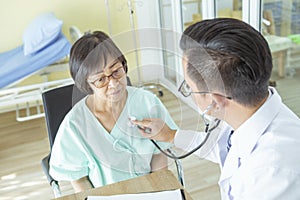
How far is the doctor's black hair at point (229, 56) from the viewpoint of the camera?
2.80 feet

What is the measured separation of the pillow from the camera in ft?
10.4

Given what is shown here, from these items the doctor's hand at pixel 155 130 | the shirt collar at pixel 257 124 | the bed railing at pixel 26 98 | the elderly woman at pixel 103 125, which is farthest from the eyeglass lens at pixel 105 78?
the bed railing at pixel 26 98

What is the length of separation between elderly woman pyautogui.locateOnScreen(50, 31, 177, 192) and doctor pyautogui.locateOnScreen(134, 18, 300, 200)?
0.22 m

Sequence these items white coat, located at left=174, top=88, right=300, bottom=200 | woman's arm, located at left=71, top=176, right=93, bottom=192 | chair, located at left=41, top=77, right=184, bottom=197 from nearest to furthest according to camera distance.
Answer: white coat, located at left=174, top=88, right=300, bottom=200
woman's arm, located at left=71, top=176, right=93, bottom=192
chair, located at left=41, top=77, right=184, bottom=197

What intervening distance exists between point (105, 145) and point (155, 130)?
0.61 ft

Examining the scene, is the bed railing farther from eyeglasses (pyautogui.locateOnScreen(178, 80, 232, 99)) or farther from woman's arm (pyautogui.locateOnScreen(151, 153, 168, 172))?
eyeglasses (pyautogui.locateOnScreen(178, 80, 232, 99))

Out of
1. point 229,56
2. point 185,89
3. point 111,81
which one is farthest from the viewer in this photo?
point 111,81

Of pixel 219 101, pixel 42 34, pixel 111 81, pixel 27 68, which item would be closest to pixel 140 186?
pixel 111 81

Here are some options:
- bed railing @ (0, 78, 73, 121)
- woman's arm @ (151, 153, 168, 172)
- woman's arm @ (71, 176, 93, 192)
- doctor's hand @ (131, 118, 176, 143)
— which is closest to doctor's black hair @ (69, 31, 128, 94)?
doctor's hand @ (131, 118, 176, 143)

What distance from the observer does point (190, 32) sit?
910 millimetres

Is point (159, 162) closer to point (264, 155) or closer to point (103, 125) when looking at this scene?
point (103, 125)

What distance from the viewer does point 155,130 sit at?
1178 millimetres

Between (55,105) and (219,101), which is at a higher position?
(219,101)

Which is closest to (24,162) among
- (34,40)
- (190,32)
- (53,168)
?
(34,40)
